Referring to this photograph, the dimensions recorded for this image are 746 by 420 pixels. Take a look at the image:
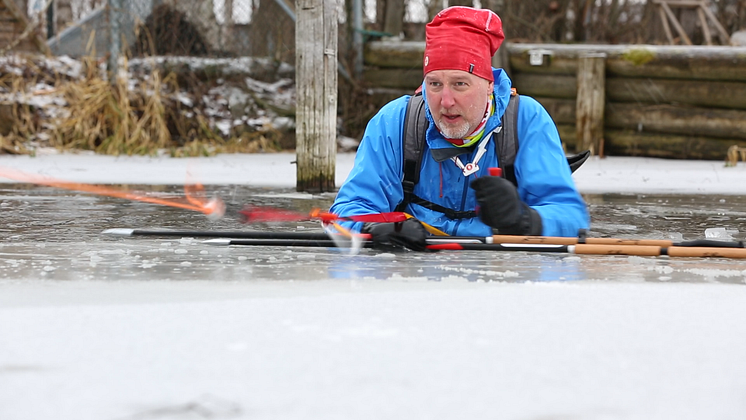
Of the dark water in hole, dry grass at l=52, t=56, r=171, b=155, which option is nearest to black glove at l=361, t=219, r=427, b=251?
the dark water in hole

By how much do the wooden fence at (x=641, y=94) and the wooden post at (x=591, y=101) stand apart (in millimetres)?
12

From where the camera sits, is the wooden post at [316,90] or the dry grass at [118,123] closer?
the wooden post at [316,90]

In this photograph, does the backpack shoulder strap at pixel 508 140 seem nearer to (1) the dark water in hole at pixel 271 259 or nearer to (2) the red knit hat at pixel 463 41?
(2) the red knit hat at pixel 463 41

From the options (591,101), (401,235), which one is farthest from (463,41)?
(591,101)

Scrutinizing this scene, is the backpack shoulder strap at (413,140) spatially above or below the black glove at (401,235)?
above

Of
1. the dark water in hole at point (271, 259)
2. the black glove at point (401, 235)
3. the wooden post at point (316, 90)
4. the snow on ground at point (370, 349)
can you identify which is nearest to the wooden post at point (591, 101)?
the wooden post at point (316, 90)

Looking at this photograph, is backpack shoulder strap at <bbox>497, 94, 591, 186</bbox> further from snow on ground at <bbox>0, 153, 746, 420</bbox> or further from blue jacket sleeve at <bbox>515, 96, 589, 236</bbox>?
snow on ground at <bbox>0, 153, 746, 420</bbox>

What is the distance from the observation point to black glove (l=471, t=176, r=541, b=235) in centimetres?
348

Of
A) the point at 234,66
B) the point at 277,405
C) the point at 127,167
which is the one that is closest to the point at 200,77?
the point at 234,66

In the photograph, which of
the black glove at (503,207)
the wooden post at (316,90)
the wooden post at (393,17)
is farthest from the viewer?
the wooden post at (393,17)

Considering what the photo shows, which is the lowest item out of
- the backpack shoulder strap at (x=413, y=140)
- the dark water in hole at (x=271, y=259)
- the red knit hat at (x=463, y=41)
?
the dark water in hole at (x=271, y=259)

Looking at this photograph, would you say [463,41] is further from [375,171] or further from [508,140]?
[375,171]

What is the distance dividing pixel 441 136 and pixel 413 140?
4.8 inches

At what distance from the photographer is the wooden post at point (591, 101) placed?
10508 millimetres
